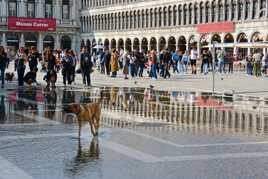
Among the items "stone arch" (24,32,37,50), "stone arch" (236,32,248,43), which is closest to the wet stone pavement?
"stone arch" (236,32,248,43)

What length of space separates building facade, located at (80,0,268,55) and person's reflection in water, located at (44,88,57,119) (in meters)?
36.9

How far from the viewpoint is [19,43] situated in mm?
92562

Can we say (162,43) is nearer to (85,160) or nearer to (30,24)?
(30,24)

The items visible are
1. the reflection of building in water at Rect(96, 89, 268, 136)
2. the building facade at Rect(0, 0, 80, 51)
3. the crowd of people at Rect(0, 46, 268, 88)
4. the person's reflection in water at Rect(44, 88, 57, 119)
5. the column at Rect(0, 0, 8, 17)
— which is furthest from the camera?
the column at Rect(0, 0, 8, 17)

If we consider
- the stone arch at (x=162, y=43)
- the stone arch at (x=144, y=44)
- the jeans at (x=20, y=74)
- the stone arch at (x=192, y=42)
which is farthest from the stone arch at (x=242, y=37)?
the jeans at (x=20, y=74)

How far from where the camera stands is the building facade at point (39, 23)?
91438 mm

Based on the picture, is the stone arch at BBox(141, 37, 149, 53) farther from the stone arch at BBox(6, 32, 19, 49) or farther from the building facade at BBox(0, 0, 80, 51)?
the stone arch at BBox(6, 32, 19, 49)

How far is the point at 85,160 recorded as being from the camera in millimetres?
8977

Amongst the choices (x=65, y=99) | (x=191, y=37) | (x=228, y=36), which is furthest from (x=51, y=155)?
(x=191, y=37)

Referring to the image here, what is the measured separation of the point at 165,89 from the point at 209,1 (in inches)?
1918

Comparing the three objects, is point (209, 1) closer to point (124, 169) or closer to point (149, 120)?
point (149, 120)

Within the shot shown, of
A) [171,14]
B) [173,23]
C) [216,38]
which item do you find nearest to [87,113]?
[216,38]

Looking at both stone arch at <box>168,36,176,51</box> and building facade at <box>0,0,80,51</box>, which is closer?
stone arch at <box>168,36,176,51</box>

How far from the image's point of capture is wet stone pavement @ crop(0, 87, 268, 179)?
8.22 metres
